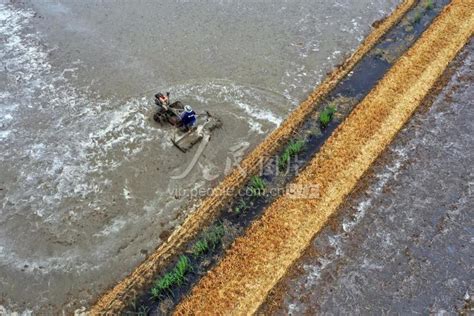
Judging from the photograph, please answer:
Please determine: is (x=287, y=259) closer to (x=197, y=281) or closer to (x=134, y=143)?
(x=197, y=281)

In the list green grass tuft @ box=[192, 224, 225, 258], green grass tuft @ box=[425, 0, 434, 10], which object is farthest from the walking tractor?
green grass tuft @ box=[425, 0, 434, 10]

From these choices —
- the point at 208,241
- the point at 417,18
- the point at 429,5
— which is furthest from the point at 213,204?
the point at 429,5

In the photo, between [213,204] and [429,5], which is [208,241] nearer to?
[213,204]

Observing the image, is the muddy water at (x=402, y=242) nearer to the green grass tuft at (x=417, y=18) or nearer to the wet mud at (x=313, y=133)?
the wet mud at (x=313, y=133)

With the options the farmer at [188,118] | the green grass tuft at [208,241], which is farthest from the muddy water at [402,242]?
the farmer at [188,118]

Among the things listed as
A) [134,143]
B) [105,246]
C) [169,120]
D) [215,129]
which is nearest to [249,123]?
[215,129]

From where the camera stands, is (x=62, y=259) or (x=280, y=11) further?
(x=280, y=11)
